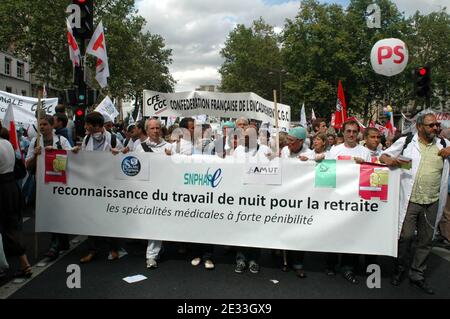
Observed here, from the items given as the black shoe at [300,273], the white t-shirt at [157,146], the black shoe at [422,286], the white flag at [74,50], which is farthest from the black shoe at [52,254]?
the white flag at [74,50]

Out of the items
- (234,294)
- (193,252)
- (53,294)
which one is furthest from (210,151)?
(53,294)

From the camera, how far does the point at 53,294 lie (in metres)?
4.41

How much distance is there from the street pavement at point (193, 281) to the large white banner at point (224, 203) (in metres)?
0.38

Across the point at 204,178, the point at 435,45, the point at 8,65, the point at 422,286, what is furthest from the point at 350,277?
the point at 435,45

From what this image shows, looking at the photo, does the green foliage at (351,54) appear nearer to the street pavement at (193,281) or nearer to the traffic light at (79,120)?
the traffic light at (79,120)

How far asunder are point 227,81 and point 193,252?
55289 millimetres

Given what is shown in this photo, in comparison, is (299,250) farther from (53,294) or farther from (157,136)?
(53,294)

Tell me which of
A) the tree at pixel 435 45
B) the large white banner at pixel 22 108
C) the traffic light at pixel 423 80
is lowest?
the large white banner at pixel 22 108

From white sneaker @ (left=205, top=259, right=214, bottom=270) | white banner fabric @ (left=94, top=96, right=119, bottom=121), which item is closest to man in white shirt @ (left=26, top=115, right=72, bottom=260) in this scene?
white sneaker @ (left=205, top=259, right=214, bottom=270)

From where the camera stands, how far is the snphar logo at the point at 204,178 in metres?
5.12

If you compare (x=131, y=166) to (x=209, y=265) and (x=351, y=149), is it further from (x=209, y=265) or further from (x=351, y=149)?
(x=351, y=149)

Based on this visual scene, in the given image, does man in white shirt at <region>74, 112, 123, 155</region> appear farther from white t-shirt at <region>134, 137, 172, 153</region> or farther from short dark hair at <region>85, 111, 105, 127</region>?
white t-shirt at <region>134, 137, 172, 153</region>

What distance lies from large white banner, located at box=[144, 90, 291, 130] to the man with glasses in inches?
75.4

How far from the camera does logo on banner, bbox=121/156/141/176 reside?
5277 millimetres
